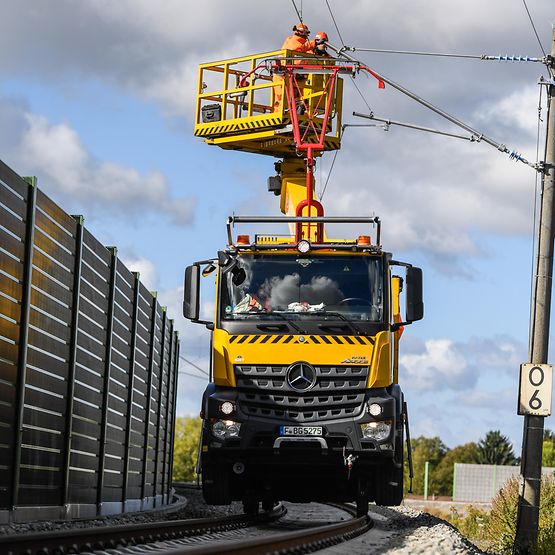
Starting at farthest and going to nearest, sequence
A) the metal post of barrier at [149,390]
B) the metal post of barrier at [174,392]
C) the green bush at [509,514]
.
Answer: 1. the metal post of barrier at [174,392]
2. the metal post of barrier at [149,390]
3. the green bush at [509,514]

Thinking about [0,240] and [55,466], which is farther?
[55,466]

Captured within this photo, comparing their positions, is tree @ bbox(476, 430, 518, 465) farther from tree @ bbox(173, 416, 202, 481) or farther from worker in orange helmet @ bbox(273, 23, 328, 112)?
worker in orange helmet @ bbox(273, 23, 328, 112)

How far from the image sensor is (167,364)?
28938 millimetres

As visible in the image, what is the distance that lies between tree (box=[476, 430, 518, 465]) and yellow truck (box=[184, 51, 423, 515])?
107879mm

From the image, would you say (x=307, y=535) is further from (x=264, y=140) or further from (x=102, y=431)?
(x=264, y=140)

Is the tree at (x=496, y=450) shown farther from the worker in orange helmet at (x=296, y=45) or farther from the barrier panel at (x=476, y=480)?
the worker in orange helmet at (x=296, y=45)

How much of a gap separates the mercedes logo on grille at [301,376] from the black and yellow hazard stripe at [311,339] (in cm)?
33

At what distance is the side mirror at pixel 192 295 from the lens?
1648 centimetres

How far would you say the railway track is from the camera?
33.2 feet

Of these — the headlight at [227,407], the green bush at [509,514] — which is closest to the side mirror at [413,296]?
the headlight at [227,407]

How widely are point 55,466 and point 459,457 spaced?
131023 millimetres

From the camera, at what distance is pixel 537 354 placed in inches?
763

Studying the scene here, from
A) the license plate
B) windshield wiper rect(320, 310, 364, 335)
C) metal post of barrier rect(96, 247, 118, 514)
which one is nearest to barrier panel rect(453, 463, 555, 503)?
metal post of barrier rect(96, 247, 118, 514)

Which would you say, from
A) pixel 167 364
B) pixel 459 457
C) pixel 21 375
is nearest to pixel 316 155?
pixel 167 364
